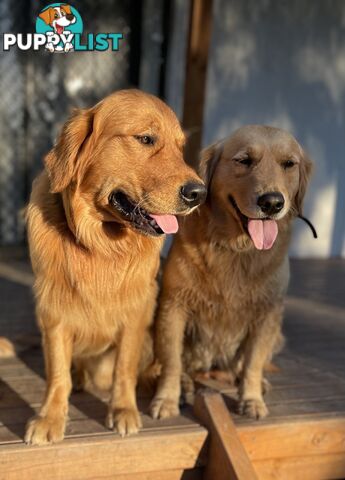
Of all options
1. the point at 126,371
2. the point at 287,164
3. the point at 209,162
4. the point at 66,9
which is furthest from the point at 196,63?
the point at 126,371

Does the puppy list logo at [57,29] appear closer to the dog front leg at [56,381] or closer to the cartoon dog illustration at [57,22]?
the cartoon dog illustration at [57,22]

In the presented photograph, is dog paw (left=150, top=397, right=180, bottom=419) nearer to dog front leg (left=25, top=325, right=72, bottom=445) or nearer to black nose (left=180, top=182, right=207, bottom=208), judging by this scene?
dog front leg (left=25, top=325, right=72, bottom=445)

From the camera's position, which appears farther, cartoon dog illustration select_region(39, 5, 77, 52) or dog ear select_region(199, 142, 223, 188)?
cartoon dog illustration select_region(39, 5, 77, 52)

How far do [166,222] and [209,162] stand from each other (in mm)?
582

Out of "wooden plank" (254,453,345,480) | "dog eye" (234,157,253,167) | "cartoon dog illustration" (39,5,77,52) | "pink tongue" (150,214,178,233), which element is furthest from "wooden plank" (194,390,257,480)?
"cartoon dog illustration" (39,5,77,52)

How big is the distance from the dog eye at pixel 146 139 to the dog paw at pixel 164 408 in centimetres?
117

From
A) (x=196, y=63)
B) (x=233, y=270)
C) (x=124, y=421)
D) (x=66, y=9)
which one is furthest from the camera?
(x=196, y=63)

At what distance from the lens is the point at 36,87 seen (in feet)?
17.7

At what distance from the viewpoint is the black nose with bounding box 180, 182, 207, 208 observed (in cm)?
210

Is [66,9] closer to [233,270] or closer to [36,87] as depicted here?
[36,87]

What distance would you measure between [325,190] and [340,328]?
2416 millimetres

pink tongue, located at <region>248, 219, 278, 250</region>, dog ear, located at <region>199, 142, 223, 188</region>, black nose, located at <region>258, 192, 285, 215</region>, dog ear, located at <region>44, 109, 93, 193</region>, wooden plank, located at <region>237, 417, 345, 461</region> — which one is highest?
dog ear, located at <region>44, 109, 93, 193</region>

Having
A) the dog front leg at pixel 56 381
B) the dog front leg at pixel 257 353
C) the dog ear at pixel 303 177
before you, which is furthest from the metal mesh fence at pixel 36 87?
the dog front leg at pixel 257 353

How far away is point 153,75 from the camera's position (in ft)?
17.2
